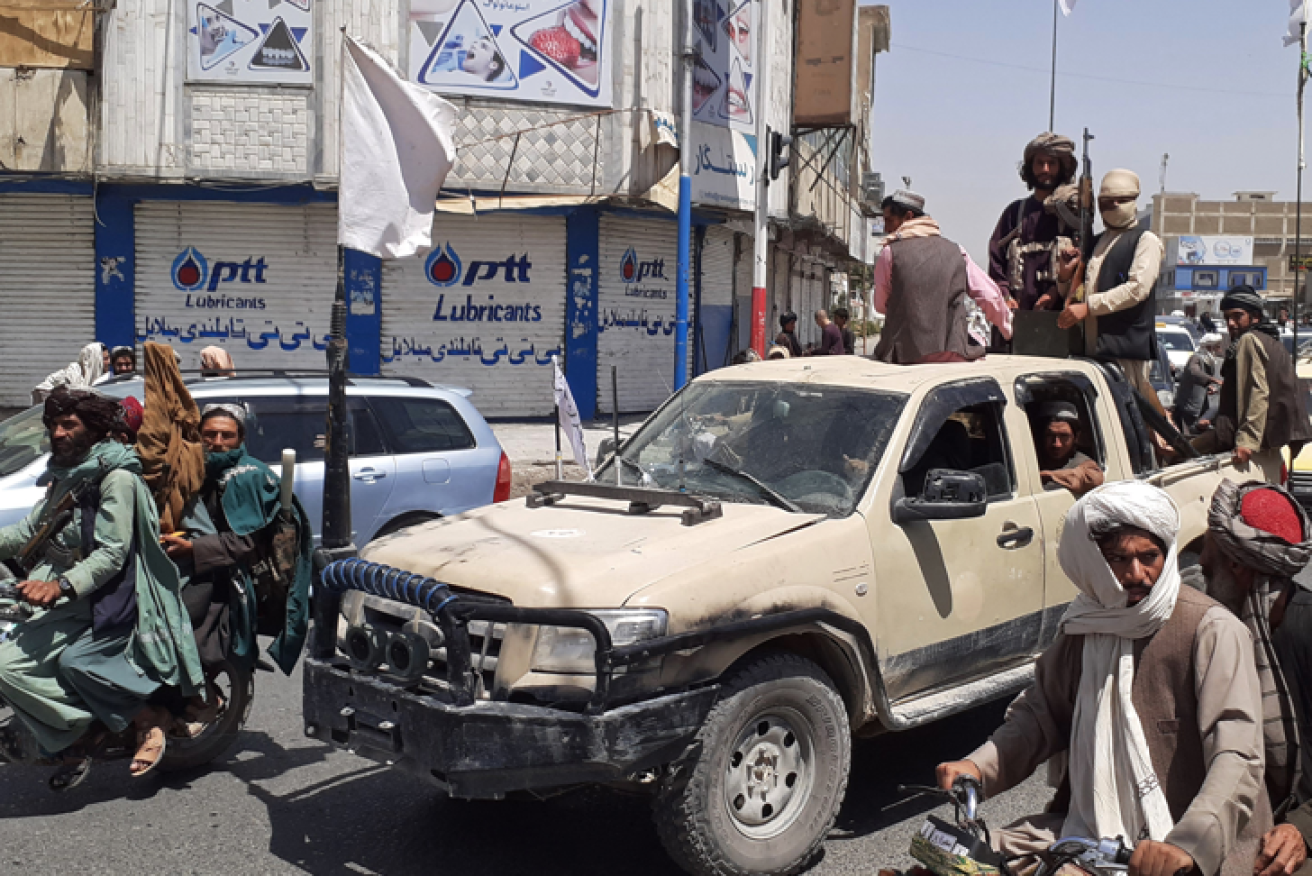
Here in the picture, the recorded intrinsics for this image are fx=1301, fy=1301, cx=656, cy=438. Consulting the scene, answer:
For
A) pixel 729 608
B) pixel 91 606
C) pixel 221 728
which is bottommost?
pixel 221 728

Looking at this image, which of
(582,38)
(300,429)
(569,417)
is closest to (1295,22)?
(582,38)

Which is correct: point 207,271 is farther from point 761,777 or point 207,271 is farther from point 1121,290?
point 761,777

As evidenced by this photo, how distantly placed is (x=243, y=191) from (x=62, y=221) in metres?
2.74

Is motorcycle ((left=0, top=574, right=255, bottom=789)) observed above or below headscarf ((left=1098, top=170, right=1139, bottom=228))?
below

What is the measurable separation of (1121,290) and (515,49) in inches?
515

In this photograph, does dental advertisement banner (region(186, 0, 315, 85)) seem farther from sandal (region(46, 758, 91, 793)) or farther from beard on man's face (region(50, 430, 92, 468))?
sandal (region(46, 758, 91, 793))

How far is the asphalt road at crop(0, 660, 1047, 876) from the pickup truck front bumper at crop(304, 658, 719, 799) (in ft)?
2.05

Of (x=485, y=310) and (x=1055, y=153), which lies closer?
(x=1055, y=153)

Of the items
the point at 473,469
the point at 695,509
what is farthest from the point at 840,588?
the point at 473,469

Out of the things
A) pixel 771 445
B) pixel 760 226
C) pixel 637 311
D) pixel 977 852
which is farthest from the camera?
pixel 637 311

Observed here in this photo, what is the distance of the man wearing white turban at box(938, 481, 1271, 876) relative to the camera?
2689mm

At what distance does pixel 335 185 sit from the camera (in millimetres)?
17750

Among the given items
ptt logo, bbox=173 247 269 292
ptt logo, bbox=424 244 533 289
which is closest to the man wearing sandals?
ptt logo, bbox=424 244 533 289

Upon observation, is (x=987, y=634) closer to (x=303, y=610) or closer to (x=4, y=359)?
(x=303, y=610)
